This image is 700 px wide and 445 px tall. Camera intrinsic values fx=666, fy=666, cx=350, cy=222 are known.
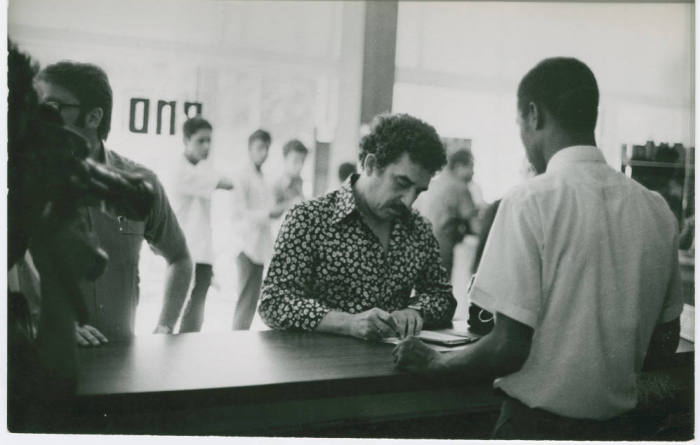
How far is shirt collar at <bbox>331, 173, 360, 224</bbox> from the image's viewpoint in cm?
229

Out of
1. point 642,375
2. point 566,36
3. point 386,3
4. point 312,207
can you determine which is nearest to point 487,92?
point 566,36

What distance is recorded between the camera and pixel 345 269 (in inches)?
89.0

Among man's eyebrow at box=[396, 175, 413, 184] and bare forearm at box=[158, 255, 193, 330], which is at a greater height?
man's eyebrow at box=[396, 175, 413, 184]

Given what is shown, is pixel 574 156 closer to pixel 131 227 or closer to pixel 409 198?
pixel 409 198

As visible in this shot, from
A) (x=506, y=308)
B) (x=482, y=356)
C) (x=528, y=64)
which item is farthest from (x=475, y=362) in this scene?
(x=528, y=64)

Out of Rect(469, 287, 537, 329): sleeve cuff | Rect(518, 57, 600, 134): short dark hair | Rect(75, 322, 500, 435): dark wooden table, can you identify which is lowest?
Rect(75, 322, 500, 435): dark wooden table

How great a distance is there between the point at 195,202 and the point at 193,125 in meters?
0.29

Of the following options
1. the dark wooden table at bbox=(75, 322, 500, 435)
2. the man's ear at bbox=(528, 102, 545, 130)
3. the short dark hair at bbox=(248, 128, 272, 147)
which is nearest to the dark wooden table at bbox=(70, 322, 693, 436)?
the dark wooden table at bbox=(75, 322, 500, 435)

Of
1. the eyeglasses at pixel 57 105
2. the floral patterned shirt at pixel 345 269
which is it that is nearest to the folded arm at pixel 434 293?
the floral patterned shirt at pixel 345 269

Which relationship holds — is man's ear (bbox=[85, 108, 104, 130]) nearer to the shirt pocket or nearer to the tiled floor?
the shirt pocket

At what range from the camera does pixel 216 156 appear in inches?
102

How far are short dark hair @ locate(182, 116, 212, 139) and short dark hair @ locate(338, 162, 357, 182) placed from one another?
21.7 inches

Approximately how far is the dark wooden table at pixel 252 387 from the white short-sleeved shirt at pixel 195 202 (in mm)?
461

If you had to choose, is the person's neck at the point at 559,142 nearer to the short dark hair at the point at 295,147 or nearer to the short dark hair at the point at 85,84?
the short dark hair at the point at 295,147
